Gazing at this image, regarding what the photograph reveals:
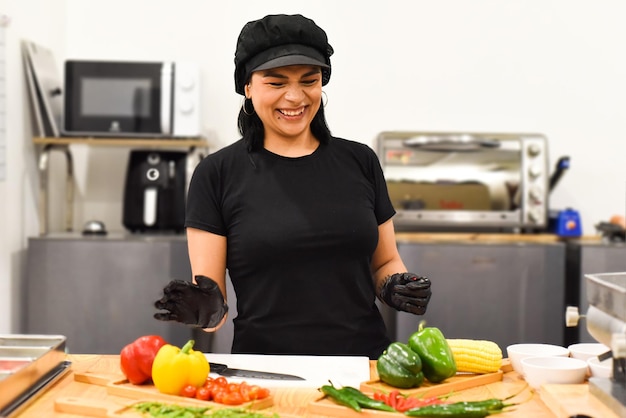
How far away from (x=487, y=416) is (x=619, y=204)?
2.99m

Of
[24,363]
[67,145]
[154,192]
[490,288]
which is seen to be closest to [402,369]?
[24,363]

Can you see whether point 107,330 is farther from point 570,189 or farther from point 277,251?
point 570,189

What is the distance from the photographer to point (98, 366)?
172 cm

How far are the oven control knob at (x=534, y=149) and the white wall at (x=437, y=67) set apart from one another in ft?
1.16

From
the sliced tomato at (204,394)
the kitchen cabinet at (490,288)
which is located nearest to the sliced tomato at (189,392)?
the sliced tomato at (204,394)

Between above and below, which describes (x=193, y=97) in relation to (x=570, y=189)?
above

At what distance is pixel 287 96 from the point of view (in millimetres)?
1929

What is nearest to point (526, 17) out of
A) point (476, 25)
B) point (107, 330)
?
point (476, 25)

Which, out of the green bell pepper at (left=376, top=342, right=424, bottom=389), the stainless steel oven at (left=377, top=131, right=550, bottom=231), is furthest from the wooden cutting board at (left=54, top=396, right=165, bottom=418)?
the stainless steel oven at (left=377, top=131, right=550, bottom=231)

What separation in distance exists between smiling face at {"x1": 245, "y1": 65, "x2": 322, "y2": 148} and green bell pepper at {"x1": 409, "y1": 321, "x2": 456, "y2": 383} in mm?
657

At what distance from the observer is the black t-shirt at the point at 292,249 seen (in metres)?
1.98

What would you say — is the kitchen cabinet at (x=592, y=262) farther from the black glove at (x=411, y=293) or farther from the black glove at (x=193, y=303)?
the black glove at (x=193, y=303)

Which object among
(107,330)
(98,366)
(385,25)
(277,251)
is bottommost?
(107,330)

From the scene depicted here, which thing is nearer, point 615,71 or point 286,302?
point 286,302
